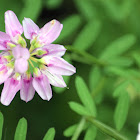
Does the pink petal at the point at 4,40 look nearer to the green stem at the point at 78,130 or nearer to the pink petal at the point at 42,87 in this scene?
the pink petal at the point at 42,87

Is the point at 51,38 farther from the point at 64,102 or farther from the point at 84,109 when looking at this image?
the point at 64,102

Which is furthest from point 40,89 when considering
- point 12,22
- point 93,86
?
point 93,86

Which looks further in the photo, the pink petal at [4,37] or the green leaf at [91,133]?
the green leaf at [91,133]

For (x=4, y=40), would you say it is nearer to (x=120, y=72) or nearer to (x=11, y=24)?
(x=11, y=24)

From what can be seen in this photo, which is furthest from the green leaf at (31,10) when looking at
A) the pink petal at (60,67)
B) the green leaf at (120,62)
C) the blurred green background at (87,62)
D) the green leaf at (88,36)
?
the pink petal at (60,67)

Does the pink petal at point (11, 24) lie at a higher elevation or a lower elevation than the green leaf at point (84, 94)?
higher
